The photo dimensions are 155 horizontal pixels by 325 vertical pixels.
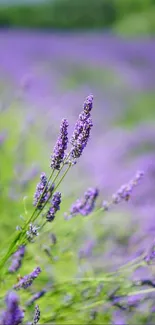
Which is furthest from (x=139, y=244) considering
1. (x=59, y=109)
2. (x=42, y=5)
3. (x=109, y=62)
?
(x=42, y=5)

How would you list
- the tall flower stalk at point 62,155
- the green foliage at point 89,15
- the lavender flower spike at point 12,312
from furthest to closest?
the green foliage at point 89,15
the tall flower stalk at point 62,155
the lavender flower spike at point 12,312

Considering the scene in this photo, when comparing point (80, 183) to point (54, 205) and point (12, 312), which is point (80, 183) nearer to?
point (54, 205)

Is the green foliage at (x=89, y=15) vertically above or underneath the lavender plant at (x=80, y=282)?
above

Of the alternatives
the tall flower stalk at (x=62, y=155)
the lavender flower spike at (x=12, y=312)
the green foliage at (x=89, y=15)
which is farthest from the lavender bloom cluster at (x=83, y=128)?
the green foliage at (x=89, y=15)

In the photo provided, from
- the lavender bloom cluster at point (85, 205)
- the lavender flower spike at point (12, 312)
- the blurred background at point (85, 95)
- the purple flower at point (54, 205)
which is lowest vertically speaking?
the lavender flower spike at point (12, 312)

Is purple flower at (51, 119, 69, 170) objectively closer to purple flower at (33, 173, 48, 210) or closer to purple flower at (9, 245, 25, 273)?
purple flower at (33, 173, 48, 210)

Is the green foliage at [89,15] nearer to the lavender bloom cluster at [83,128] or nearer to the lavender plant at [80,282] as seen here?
the lavender plant at [80,282]

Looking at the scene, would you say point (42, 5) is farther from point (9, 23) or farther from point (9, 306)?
point (9, 306)
